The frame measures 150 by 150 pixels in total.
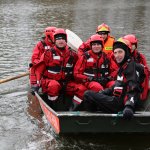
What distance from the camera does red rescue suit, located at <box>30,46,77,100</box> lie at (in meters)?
7.13

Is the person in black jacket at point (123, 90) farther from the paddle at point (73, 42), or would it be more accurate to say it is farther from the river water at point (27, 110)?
the paddle at point (73, 42)

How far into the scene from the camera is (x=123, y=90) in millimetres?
6027

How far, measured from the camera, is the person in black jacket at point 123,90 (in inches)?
230

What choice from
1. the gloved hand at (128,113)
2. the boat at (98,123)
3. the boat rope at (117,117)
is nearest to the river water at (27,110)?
the boat at (98,123)

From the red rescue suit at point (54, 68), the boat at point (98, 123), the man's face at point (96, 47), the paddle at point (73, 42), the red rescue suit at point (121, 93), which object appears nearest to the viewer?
the boat at point (98, 123)

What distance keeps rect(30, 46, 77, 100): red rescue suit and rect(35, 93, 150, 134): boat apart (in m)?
1.07

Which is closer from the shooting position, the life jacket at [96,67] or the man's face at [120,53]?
the man's face at [120,53]

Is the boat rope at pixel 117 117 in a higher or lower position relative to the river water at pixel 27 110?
higher

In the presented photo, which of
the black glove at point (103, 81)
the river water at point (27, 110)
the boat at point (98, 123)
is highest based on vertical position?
the black glove at point (103, 81)

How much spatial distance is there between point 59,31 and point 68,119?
1945 mm

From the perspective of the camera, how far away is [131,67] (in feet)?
19.4

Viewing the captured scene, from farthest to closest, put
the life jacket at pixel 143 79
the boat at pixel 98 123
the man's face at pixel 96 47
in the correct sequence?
1. the man's face at pixel 96 47
2. the life jacket at pixel 143 79
3. the boat at pixel 98 123

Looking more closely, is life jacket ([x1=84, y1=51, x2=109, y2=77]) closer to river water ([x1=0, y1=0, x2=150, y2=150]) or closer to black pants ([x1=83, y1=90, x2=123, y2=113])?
black pants ([x1=83, y1=90, x2=123, y2=113])

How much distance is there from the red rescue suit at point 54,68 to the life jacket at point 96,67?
1.25 feet
